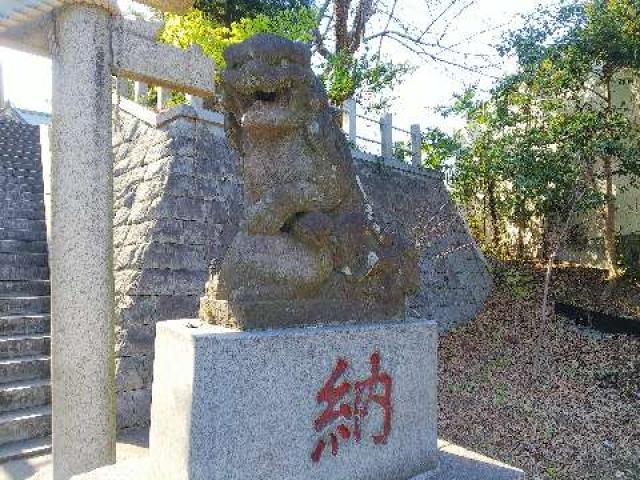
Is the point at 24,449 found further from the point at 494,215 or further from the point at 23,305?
the point at 494,215

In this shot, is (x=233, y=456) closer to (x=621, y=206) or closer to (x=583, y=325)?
(x=583, y=325)

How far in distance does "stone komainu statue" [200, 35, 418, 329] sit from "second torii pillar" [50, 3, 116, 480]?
1.61 metres

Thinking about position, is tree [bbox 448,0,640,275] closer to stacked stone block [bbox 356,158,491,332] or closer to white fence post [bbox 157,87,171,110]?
stacked stone block [bbox 356,158,491,332]

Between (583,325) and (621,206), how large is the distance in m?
3.85

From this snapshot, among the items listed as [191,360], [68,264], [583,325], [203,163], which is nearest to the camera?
[191,360]

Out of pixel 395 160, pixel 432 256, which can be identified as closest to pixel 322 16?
pixel 395 160

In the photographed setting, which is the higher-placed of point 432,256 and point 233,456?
point 432,256

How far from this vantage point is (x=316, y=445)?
2438 millimetres

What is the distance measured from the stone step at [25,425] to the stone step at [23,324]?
979mm

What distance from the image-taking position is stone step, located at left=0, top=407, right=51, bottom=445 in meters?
4.48

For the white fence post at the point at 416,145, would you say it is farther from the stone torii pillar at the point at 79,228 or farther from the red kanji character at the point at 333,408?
the red kanji character at the point at 333,408

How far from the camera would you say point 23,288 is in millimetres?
5945

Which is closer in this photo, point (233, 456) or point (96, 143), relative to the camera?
point (233, 456)

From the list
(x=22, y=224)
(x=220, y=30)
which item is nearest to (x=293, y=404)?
(x=22, y=224)
